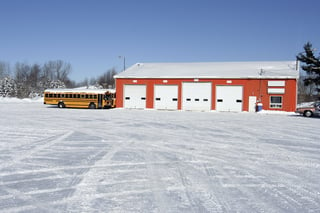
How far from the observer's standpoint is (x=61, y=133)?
12148 mm

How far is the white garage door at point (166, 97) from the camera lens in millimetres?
31750

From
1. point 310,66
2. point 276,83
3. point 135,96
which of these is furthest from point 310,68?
point 135,96

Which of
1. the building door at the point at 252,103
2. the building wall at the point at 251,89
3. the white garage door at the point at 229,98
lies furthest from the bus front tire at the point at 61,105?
the building door at the point at 252,103

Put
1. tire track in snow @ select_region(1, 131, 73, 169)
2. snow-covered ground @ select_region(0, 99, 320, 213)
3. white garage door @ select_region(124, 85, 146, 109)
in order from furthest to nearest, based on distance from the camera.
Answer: white garage door @ select_region(124, 85, 146, 109) → tire track in snow @ select_region(1, 131, 73, 169) → snow-covered ground @ select_region(0, 99, 320, 213)

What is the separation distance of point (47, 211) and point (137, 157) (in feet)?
12.3

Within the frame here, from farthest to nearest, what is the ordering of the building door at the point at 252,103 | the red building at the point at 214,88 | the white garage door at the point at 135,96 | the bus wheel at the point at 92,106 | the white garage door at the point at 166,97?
the white garage door at the point at 135,96
the white garage door at the point at 166,97
the bus wheel at the point at 92,106
the building door at the point at 252,103
the red building at the point at 214,88

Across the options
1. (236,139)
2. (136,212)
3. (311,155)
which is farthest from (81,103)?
(136,212)

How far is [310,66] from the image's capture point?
43.5 m

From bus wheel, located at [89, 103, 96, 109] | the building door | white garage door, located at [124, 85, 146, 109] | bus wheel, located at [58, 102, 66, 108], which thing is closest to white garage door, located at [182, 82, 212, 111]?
the building door

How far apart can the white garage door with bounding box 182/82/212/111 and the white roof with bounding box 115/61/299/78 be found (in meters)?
1.11

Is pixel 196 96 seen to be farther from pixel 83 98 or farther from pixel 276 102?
pixel 83 98

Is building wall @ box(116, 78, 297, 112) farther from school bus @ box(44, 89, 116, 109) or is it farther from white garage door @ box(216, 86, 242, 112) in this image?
school bus @ box(44, 89, 116, 109)

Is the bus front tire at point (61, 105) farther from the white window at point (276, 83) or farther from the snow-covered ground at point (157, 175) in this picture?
the white window at point (276, 83)

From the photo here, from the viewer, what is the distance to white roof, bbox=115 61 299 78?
30.3 m
